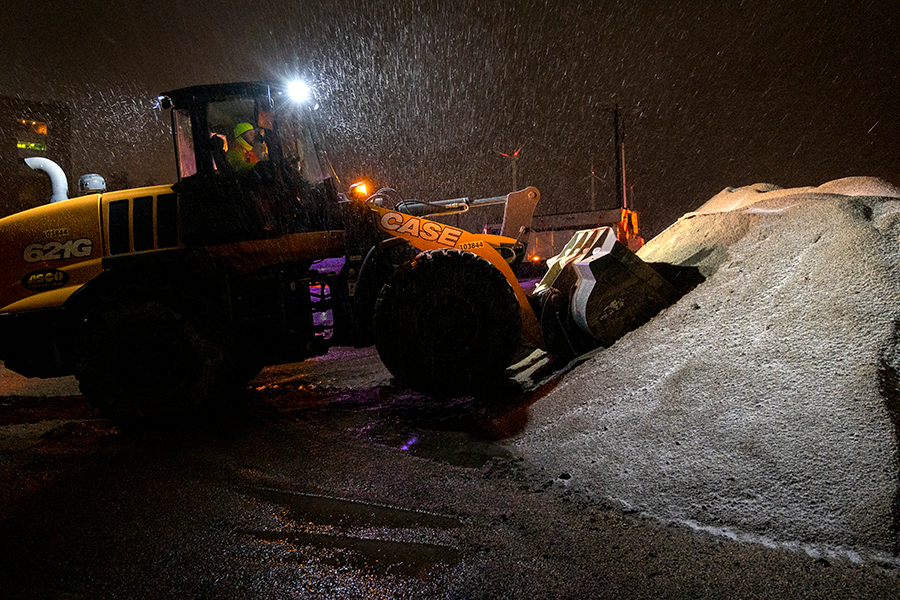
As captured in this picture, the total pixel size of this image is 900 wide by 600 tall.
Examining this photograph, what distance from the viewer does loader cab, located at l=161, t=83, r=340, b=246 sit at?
4984 millimetres

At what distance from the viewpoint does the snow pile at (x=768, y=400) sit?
2.69 m

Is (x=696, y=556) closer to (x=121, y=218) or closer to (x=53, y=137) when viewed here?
(x=121, y=218)

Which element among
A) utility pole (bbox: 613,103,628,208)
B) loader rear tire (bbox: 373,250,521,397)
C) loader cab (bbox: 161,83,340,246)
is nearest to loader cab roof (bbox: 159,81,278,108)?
loader cab (bbox: 161,83,340,246)

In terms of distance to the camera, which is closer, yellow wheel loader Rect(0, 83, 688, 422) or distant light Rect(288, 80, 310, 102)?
yellow wheel loader Rect(0, 83, 688, 422)

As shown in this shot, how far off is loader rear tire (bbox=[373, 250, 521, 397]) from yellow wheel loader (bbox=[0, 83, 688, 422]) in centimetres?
1

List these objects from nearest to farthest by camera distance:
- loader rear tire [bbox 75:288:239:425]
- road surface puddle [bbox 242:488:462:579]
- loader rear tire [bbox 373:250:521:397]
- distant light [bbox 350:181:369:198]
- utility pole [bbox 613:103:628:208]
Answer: road surface puddle [bbox 242:488:462:579], loader rear tire [bbox 75:288:239:425], loader rear tire [bbox 373:250:521:397], distant light [bbox 350:181:369:198], utility pole [bbox 613:103:628:208]

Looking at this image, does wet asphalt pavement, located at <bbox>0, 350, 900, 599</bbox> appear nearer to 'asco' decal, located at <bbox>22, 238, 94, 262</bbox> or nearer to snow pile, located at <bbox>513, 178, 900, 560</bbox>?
snow pile, located at <bbox>513, 178, 900, 560</bbox>

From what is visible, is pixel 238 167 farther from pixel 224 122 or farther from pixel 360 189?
pixel 360 189

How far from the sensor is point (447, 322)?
5004 millimetres

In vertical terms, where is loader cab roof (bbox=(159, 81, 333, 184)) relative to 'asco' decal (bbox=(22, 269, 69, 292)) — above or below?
above

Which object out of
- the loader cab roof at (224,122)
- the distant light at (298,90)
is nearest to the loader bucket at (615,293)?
the loader cab roof at (224,122)

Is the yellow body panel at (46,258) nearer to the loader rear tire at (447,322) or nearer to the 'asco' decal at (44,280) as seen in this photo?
the 'asco' decal at (44,280)

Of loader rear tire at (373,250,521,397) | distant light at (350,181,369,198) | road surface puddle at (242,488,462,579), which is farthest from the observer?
distant light at (350,181,369,198)

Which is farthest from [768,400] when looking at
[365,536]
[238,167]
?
[238,167]
